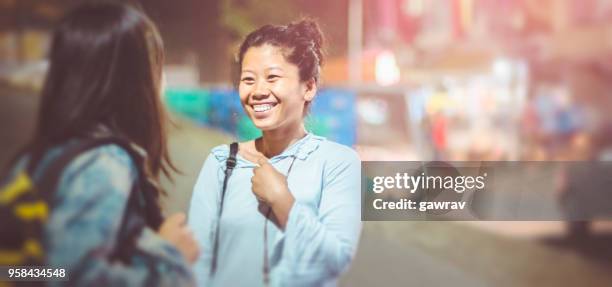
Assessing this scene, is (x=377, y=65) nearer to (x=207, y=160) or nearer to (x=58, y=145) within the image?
(x=207, y=160)

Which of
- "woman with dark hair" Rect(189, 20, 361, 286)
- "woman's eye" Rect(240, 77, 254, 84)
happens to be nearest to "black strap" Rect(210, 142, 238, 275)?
"woman with dark hair" Rect(189, 20, 361, 286)

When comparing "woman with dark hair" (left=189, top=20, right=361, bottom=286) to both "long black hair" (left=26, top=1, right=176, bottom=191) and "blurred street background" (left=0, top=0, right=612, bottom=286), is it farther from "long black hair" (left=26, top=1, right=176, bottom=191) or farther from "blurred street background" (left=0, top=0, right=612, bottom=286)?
"long black hair" (left=26, top=1, right=176, bottom=191)

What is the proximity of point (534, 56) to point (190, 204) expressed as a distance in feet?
4.76

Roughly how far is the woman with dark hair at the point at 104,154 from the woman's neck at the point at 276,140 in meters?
0.39

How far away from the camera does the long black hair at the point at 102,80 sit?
2.74 m

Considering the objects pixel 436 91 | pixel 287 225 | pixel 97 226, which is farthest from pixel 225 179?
pixel 436 91

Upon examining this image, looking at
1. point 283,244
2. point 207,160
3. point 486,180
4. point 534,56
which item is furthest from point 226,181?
point 534,56

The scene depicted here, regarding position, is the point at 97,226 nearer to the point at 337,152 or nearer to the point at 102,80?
the point at 102,80

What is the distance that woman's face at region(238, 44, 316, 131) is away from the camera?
295 cm

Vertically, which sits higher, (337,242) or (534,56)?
(534,56)

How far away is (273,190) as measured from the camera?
2.93 m

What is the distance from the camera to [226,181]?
298 centimetres

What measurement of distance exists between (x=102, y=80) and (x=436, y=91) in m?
1.28

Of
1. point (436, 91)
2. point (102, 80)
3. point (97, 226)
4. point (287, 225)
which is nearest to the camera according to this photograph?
point (97, 226)
